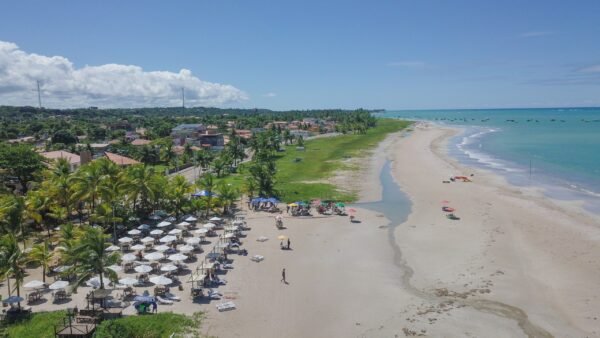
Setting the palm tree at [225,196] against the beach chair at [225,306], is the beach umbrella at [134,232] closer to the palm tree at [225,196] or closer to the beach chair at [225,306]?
the palm tree at [225,196]

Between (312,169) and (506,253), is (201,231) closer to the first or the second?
(506,253)

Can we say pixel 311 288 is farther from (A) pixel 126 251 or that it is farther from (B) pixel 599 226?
(B) pixel 599 226

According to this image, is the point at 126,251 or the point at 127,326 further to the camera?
the point at 126,251

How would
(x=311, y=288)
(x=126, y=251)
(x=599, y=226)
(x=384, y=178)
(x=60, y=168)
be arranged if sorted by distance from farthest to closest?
(x=384, y=178)
(x=60, y=168)
(x=599, y=226)
(x=126, y=251)
(x=311, y=288)

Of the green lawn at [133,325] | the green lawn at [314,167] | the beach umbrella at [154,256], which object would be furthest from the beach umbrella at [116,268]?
the green lawn at [314,167]

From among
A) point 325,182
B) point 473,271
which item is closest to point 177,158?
point 325,182

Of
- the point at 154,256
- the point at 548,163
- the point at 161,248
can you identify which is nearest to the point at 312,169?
the point at 548,163
